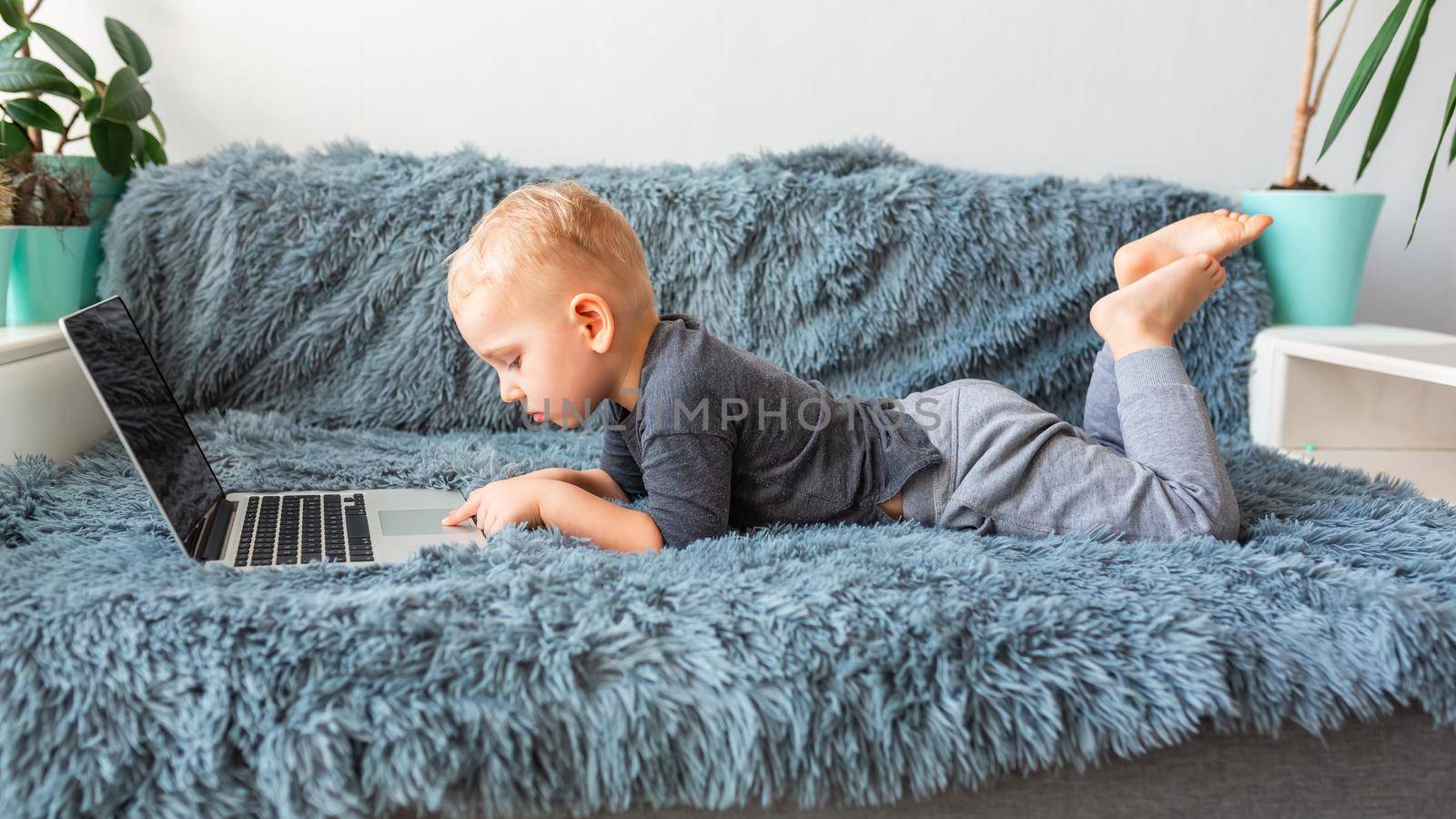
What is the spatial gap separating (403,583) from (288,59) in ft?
4.08

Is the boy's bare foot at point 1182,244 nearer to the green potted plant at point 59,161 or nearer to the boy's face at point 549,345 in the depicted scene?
the boy's face at point 549,345

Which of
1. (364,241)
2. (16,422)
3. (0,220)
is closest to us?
(16,422)

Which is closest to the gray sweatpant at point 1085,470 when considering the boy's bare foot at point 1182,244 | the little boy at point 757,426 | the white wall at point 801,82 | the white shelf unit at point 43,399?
the little boy at point 757,426

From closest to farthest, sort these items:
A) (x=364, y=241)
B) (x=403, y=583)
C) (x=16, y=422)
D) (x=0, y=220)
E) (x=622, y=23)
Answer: (x=403, y=583) < (x=16, y=422) < (x=0, y=220) < (x=364, y=241) < (x=622, y=23)

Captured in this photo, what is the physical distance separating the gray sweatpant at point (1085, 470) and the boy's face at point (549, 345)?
39 centimetres

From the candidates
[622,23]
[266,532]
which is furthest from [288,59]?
[266,532]

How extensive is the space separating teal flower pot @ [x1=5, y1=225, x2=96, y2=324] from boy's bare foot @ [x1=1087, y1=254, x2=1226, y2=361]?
4.91 feet

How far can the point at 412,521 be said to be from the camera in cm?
112

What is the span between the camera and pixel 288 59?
172 centimetres

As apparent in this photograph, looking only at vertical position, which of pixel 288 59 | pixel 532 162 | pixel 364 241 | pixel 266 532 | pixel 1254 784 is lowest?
pixel 1254 784

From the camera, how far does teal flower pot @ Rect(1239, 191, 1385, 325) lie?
1627mm

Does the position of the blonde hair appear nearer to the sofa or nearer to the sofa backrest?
the sofa

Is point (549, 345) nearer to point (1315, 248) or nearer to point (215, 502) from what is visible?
point (215, 502)

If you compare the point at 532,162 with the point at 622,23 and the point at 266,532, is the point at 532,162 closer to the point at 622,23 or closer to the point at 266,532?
the point at 622,23
